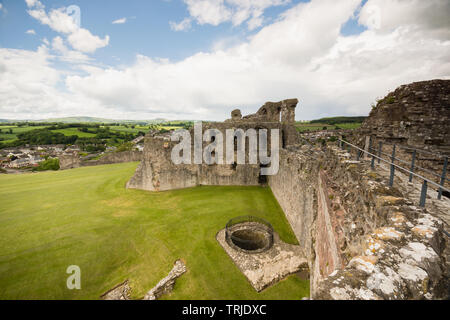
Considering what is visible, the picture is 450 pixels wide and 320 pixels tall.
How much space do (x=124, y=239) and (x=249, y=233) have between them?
6.62m

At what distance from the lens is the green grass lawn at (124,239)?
7.12m

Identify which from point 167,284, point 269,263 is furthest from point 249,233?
point 167,284

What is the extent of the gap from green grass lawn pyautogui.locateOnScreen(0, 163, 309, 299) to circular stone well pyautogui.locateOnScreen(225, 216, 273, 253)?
0.62 meters

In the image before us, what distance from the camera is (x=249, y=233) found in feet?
34.9

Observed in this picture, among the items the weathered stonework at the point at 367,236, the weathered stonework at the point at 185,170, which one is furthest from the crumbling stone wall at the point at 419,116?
the weathered stonework at the point at 185,170

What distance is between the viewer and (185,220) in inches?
452

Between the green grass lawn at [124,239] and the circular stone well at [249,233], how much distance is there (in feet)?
2.05

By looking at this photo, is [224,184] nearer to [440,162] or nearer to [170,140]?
[170,140]

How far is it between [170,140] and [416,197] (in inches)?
603

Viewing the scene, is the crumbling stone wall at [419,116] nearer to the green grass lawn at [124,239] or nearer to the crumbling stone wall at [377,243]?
the crumbling stone wall at [377,243]

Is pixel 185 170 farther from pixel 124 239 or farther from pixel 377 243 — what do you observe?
pixel 377 243

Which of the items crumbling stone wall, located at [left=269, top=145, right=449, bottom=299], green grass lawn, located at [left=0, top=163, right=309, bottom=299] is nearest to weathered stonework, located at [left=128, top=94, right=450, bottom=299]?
crumbling stone wall, located at [left=269, top=145, right=449, bottom=299]
